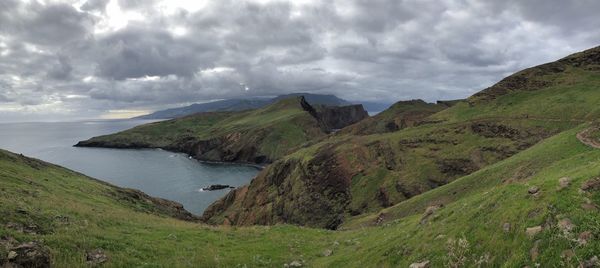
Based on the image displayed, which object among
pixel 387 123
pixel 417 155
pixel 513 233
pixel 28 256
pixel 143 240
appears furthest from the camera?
pixel 387 123

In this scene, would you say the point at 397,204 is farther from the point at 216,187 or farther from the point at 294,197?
the point at 216,187

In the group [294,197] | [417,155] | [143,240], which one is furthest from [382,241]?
[417,155]

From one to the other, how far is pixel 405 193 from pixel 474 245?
192ft

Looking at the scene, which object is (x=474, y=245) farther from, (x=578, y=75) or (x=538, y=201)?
(x=578, y=75)

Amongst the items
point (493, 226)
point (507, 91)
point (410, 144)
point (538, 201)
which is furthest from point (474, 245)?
point (507, 91)

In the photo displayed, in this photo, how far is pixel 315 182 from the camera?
298 ft

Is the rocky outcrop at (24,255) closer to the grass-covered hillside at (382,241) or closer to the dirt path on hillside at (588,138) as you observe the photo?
the grass-covered hillside at (382,241)

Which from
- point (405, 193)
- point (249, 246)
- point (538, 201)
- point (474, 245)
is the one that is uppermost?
point (538, 201)

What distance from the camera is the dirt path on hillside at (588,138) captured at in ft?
151

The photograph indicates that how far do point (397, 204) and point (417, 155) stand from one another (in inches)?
1201

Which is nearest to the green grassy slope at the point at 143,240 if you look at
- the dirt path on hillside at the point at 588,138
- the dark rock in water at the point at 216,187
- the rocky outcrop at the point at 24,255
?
the rocky outcrop at the point at 24,255

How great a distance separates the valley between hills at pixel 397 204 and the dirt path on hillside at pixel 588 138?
474mm

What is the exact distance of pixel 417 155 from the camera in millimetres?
89375

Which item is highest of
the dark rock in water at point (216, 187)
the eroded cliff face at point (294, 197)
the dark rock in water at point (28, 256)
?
the dark rock in water at point (28, 256)
